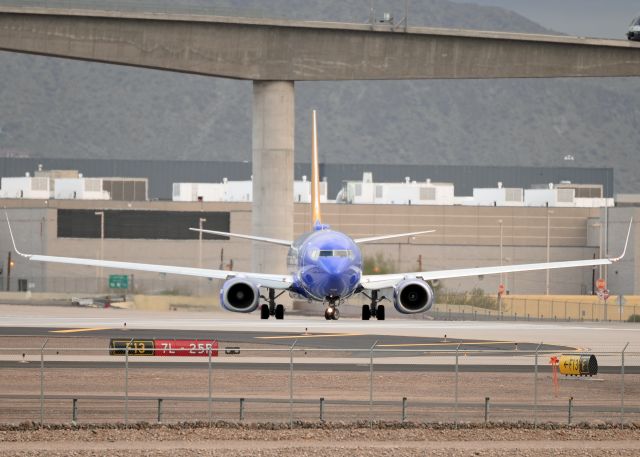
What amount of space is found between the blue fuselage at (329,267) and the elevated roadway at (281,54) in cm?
3053

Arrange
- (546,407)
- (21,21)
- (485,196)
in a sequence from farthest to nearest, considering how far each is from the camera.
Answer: (485,196), (21,21), (546,407)

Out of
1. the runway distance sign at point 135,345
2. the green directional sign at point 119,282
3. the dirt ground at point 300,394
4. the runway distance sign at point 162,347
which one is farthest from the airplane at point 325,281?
the green directional sign at point 119,282

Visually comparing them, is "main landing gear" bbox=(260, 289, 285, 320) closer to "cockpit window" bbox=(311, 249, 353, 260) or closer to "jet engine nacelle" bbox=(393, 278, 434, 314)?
"jet engine nacelle" bbox=(393, 278, 434, 314)

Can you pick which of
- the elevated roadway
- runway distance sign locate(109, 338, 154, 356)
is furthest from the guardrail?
the elevated roadway

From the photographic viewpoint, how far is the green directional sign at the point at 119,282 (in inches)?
5673

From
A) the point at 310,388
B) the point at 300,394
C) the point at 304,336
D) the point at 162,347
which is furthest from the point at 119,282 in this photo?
the point at 300,394

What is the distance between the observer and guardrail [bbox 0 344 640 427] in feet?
170

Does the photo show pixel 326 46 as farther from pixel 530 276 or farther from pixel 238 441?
pixel 530 276

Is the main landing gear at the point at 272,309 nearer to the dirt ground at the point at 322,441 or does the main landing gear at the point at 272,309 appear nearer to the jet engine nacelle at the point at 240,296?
the jet engine nacelle at the point at 240,296

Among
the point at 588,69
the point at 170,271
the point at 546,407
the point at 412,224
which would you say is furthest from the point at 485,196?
the point at 546,407

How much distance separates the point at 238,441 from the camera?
4709cm

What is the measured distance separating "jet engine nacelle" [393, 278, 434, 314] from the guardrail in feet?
7.71

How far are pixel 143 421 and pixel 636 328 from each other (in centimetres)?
5730

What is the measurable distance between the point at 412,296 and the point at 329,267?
5890 mm
